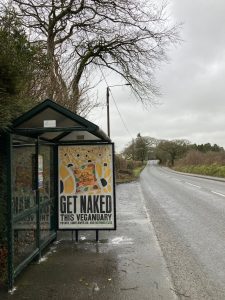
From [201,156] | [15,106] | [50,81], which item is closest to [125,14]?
[50,81]

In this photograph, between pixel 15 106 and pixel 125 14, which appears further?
pixel 125 14

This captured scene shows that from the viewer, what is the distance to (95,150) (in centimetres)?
764

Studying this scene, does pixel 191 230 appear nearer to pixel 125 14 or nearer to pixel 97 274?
pixel 97 274

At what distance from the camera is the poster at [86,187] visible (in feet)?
24.7

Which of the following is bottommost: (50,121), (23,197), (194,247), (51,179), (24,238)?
(194,247)

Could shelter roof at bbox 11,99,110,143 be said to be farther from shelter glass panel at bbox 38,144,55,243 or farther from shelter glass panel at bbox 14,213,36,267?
shelter glass panel at bbox 14,213,36,267

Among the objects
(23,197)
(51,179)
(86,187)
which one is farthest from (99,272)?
(51,179)

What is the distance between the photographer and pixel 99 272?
5.59 m

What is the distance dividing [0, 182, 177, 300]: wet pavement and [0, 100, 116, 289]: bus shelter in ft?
0.98

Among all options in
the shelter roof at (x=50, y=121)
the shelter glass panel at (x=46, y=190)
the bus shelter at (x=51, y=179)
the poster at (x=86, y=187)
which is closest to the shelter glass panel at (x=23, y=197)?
the bus shelter at (x=51, y=179)

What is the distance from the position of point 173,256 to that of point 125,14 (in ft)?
38.7

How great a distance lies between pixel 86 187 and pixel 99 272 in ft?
7.54

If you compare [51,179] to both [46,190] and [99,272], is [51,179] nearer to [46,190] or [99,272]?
[46,190]

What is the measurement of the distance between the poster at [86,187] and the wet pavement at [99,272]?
0.47 meters
